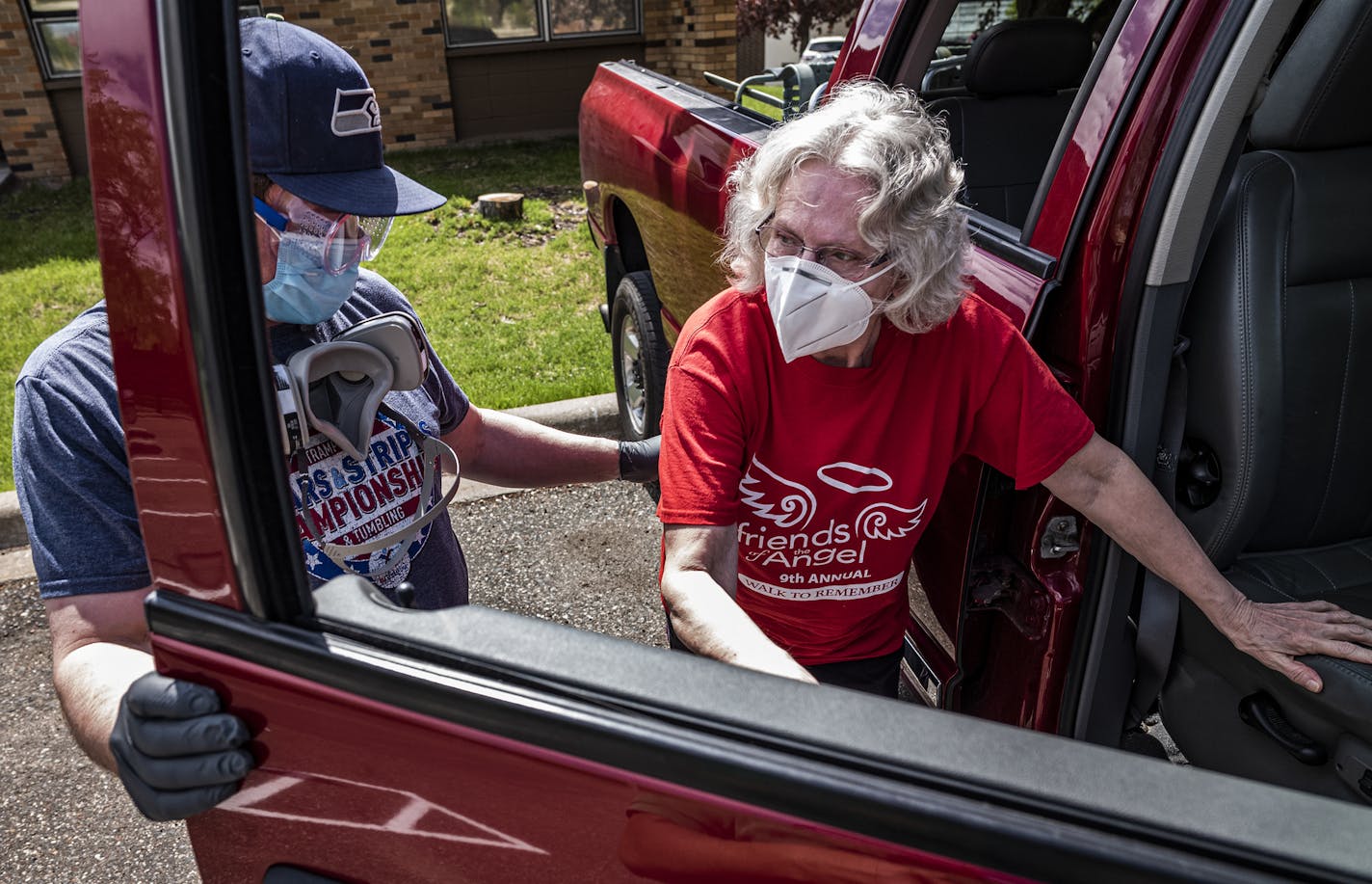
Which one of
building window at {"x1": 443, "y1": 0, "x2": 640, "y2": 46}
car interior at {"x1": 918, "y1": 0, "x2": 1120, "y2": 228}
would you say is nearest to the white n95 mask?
car interior at {"x1": 918, "y1": 0, "x2": 1120, "y2": 228}

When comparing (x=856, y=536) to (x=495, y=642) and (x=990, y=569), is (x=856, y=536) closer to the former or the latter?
(x=990, y=569)

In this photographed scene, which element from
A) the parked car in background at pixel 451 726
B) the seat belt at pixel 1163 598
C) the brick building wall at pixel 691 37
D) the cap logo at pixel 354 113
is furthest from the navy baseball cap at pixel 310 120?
the brick building wall at pixel 691 37

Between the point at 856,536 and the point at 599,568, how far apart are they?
190 centimetres

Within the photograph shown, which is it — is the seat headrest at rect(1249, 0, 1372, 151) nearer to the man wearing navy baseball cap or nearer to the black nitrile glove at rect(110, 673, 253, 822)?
the man wearing navy baseball cap

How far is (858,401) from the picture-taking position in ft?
5.28

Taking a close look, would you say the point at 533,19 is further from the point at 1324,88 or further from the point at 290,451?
the point at 290,451

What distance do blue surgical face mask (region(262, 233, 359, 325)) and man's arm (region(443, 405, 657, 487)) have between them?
1.57ft

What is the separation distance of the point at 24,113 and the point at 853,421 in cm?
1017

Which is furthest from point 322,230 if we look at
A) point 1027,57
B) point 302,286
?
point 1027,57

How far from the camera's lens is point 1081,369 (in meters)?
1.69

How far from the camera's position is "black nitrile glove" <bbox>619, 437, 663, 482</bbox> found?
74.5 inches

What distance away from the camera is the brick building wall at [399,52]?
927 centimetres

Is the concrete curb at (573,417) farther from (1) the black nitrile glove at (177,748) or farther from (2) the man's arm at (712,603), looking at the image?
(1) the black nitrile glove at (177,748)

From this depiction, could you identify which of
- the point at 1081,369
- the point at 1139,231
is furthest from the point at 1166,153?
the point at 1081,369
